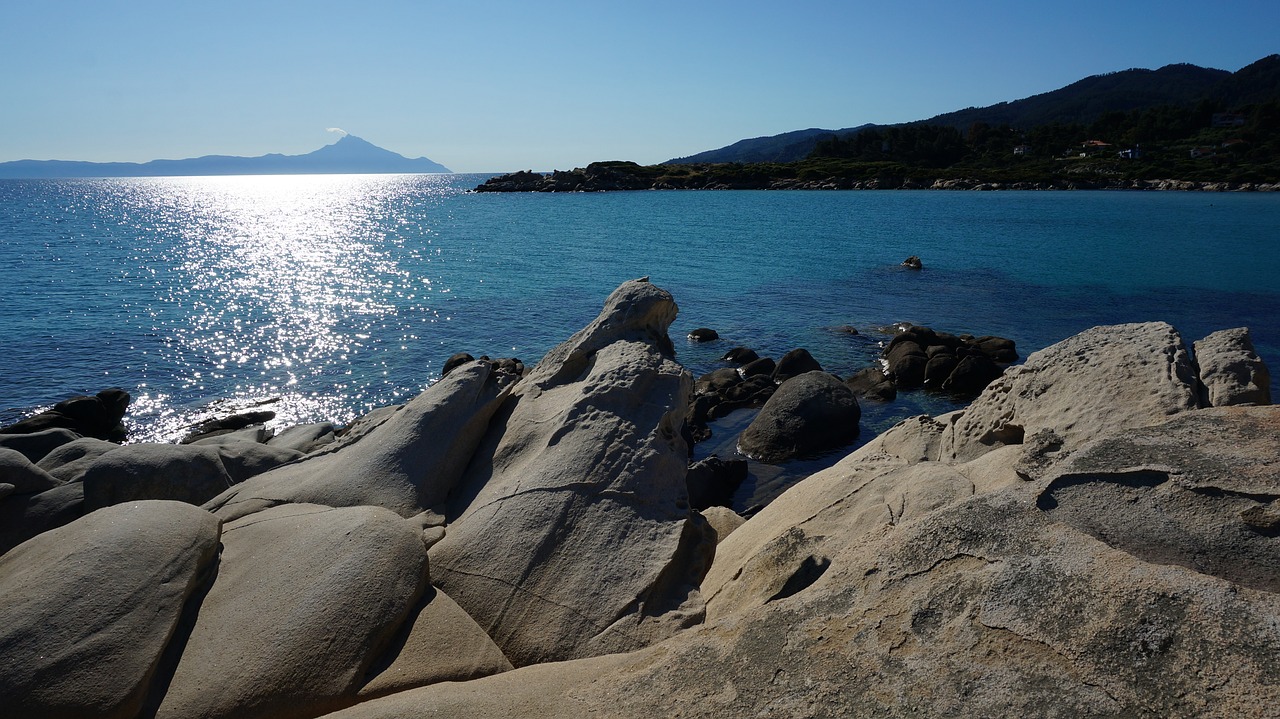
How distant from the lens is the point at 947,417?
10.4m

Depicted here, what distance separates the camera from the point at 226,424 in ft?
71.0

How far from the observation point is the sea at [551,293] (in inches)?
1019

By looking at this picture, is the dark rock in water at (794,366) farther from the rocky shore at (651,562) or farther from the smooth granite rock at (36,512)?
the smooth granite rock at (36,512)

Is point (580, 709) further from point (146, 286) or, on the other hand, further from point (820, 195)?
point (820, 195)

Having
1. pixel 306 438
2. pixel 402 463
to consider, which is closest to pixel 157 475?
pixel 402 463

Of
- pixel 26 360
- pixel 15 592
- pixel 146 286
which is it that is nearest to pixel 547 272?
pixel 146 286

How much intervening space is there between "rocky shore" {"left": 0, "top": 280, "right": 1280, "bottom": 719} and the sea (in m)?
8.97

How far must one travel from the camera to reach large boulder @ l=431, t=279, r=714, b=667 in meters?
6.70

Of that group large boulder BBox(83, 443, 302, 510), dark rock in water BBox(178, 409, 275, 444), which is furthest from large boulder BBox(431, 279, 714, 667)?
dark rock in water BBox(178, 409, 275, 444)

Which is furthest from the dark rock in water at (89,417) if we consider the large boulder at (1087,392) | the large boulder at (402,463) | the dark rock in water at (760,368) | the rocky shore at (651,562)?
the large boulder at (1087,392)

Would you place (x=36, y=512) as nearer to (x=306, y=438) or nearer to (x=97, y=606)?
(x=97, y=606)

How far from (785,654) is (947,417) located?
6813mm

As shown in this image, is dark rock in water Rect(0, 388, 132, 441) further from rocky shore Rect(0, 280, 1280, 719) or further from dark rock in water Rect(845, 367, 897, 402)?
dark rock in water Rect(845, 367, 897, 402)

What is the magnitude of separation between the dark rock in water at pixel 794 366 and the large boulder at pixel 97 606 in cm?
1923
